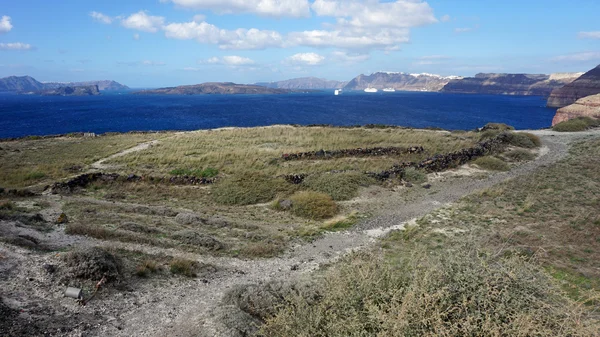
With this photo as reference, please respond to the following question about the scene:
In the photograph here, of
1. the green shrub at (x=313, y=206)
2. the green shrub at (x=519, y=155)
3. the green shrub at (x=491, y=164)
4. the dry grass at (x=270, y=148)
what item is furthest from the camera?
the green shrub at (x=519, y=155)

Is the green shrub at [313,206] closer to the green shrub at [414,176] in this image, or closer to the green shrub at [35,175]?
the green shrub at [414,176]

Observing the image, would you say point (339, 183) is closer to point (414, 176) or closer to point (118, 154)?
point (414, 176)

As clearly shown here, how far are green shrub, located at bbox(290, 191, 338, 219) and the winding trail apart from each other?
2.05m

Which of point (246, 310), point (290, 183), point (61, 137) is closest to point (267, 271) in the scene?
point (246, 310)

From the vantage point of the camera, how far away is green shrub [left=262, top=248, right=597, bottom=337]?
15.7ft

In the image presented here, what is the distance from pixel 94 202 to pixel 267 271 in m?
11.7

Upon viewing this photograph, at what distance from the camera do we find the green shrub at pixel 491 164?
25031 mm

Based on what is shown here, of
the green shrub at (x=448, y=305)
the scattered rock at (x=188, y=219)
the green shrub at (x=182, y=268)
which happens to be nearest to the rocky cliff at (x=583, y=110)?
the scattered rock at (x=188, y=219)

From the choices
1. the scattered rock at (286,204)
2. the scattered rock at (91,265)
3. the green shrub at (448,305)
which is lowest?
the scattered rock at (286,204)

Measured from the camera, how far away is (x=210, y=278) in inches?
406

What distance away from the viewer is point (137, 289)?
9258mm

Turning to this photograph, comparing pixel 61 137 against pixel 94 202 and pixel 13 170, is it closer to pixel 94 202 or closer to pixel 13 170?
pixel 13 170

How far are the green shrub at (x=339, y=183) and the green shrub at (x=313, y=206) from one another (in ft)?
4.93

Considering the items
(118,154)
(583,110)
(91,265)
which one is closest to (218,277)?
(91,265)
